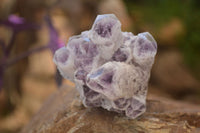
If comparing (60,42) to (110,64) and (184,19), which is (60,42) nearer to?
(110,64)

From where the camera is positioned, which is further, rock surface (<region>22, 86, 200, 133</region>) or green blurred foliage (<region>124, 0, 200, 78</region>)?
green blurred foliage (<region>124, 0, 200, 78</region>)

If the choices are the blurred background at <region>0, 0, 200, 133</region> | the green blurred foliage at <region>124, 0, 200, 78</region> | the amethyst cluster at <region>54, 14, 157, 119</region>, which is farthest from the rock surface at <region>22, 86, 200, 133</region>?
the green blurred foliage at <region>124, 0, 200, 78</region>

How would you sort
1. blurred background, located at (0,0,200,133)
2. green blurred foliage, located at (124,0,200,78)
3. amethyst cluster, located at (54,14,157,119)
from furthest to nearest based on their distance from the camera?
1. green blurred foliage, located at (124,0,200,78)
2. blurred background, located at (0,0,200,133)
3. amethyst cluster, located at (54,14,157,119)

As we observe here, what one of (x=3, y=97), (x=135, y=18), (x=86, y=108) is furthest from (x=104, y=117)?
(x=135, y=18)

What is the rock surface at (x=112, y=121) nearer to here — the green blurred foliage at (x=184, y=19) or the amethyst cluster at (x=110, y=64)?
the amethyst cluster at (x=110, y=64)

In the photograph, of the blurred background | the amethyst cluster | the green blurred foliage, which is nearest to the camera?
the amethyst cluster

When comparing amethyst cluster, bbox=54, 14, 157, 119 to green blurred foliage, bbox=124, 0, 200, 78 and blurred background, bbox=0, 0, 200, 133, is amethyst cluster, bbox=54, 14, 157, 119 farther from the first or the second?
green blurred foliage, bbox=124, 0, 200, 78

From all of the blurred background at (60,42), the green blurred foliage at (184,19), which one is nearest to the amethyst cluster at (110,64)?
the blurred background at (60,42)
